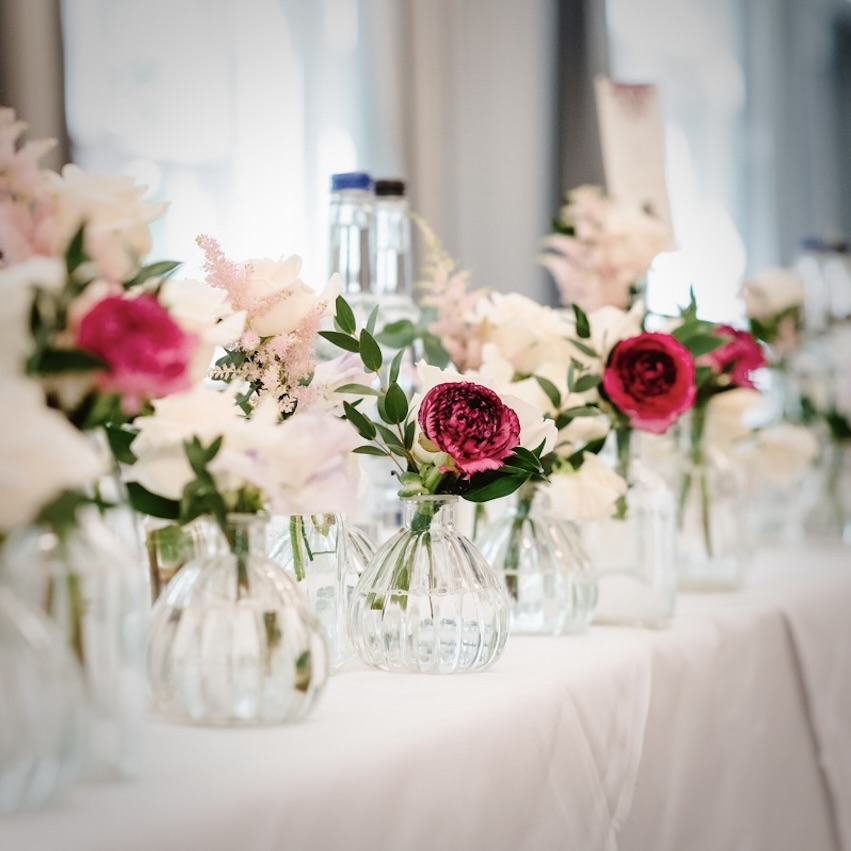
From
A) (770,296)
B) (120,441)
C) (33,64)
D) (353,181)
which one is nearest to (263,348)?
(120,441)

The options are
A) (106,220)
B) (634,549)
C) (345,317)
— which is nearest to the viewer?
(106,220)

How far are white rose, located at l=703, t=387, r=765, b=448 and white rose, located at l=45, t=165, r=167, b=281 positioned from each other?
42.0 inches

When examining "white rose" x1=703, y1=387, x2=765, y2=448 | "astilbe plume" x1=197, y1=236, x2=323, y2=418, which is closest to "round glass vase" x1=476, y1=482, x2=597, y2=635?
"astilbe plume" x1=197, y1=236, x2=323, y2=418

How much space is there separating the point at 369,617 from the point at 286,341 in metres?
0.23

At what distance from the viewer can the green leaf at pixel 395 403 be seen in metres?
0.92

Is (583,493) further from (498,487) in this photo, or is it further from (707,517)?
(707,517)

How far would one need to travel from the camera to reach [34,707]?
550mm

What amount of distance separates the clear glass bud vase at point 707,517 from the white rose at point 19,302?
1.11 metres

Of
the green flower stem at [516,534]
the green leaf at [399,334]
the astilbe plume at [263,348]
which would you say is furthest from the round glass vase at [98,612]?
the green leaf at [399,334]

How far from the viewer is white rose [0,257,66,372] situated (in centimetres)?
57

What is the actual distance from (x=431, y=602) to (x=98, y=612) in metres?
0.37

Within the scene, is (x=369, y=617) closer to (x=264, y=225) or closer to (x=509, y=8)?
(x=264, y=225)

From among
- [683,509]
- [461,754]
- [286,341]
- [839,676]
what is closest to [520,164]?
[683,509]

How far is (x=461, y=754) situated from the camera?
0.77m
